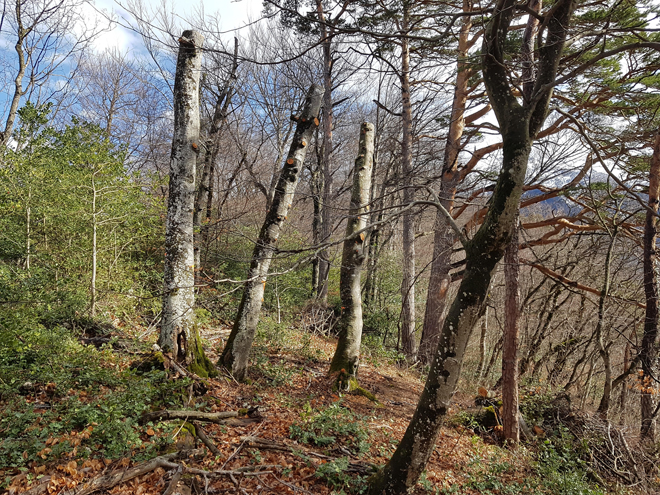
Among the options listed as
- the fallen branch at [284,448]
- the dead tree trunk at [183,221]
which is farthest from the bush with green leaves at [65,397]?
the fallen branch at [284,448]

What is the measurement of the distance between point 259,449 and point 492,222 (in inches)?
133

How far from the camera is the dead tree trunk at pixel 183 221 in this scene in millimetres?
4949

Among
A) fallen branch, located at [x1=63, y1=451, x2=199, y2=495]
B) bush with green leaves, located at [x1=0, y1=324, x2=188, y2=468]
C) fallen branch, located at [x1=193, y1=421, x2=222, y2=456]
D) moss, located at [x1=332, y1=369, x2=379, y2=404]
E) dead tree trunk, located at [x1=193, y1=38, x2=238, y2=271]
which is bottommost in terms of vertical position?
moss, located at [x1=332, y1=369, x2=379, y2=404]

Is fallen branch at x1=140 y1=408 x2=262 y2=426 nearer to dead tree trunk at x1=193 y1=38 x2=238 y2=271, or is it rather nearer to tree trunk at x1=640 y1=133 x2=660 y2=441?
dead tree trunk at x1=193 y1=38 x2=238 y2=271

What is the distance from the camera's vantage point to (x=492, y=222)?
113 inches

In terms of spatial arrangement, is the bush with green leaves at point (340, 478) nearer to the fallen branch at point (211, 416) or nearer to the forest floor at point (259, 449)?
the forest floor at point (259, 449)

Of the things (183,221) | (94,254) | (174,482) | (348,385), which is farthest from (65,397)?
(348,385)

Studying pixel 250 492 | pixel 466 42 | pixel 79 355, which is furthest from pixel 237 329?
pixel 466 42

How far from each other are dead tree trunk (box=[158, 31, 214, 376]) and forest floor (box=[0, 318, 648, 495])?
42 centimetres

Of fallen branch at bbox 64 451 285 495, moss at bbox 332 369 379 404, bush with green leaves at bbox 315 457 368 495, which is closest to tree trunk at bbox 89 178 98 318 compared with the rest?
fallen branch at bbox 64 451 285 495

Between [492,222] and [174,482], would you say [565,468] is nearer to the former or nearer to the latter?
[492,222]

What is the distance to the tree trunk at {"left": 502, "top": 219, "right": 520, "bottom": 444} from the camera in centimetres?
588

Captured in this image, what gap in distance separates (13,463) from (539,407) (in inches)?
314

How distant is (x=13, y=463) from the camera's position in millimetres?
2768
